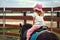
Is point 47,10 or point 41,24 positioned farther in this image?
point 47,10

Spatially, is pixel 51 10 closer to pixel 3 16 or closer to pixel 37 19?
pixel 3 16

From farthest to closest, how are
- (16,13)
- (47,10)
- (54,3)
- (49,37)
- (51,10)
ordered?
(16,13) → (47,10) → (51,10) → (54,3) → (49,37)

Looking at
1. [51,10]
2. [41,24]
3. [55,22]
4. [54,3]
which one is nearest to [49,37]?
[41,24]

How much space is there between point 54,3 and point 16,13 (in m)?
2.94

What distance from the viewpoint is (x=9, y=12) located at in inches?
340

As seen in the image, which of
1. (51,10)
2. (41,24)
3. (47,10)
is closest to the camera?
(41,24)

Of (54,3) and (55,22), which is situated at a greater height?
(54,3)

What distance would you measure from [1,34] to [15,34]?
21.6 inches

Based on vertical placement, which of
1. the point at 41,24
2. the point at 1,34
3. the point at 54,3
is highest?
the point at 54,3

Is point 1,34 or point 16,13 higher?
point 16,13


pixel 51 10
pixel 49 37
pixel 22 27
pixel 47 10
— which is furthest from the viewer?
pixel 47 10

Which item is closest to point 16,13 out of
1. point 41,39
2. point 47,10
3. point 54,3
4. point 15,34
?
point 15,34

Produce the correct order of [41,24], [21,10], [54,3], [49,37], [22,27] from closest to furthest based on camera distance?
1. [49,37]
2. [41,24]
3. [22,27]
4. [54,3]
5. [21,10]

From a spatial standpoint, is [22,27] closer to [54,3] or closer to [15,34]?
[54,3]
